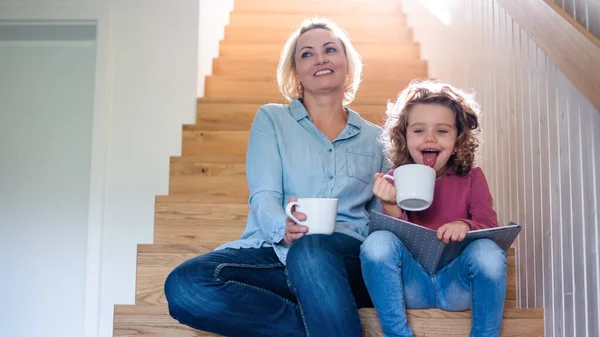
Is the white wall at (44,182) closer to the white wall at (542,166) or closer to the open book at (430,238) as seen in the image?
the white wall at (542,166)

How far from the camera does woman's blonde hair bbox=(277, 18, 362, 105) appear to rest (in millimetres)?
1907

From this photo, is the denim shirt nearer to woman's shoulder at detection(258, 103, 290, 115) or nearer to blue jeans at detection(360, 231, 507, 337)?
woman's shoulder at detection(258, 103, 290, 115)

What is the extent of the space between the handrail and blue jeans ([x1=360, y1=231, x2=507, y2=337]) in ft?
1.12

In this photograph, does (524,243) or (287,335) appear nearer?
(287,335)

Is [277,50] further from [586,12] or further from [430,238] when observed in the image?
[430,238]

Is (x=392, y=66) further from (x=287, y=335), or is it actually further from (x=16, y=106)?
(x=287, y=335)

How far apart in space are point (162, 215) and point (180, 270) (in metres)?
0.91

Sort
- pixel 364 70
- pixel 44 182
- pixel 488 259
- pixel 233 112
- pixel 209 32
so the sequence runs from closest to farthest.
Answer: pixel 488 259
pixel 233 112
pixel 44 182
pixel 209 32
pixel 364 70

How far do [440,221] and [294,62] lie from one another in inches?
24.9

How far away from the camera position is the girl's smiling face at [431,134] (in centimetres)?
158

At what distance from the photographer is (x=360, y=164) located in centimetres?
175

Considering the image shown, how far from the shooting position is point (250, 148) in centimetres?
175

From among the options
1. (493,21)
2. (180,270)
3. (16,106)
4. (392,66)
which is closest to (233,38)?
(392,66)

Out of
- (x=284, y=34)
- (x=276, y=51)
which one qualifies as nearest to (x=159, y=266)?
(x=276, y=51)
